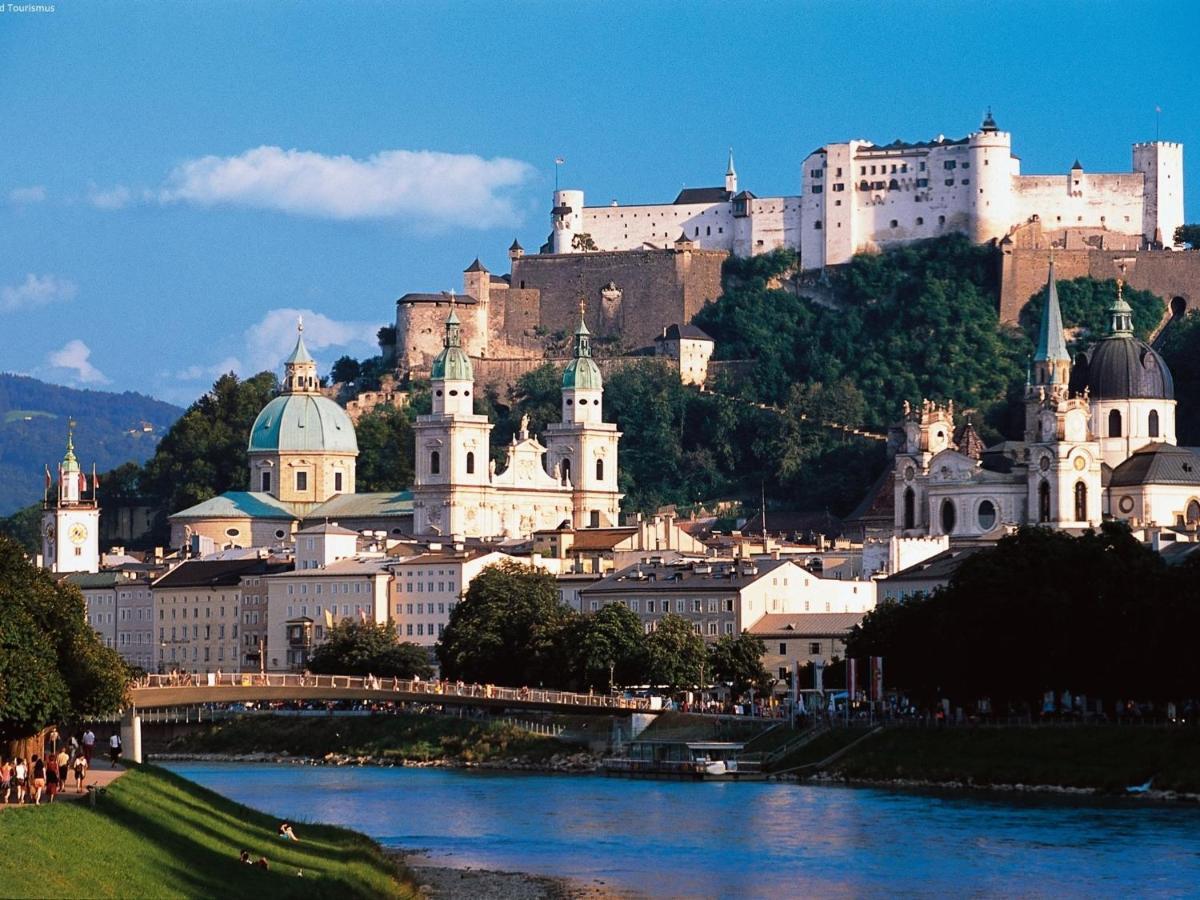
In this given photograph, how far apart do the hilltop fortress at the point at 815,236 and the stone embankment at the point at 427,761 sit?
226ft

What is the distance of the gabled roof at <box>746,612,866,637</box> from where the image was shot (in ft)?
343

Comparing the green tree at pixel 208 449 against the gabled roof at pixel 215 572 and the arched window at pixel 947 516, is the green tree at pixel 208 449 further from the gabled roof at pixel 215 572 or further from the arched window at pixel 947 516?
the arched window at pixel 947 516

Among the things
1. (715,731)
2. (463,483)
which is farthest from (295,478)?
(715,731)

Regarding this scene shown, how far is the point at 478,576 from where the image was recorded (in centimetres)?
10950

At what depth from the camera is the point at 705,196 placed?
573 ft

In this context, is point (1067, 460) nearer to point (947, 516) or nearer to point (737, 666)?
point (947, 516)

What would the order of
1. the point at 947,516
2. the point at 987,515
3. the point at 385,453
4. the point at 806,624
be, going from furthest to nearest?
1. the point at 385,453
2. the point at 947,516
3. the point at 987,515
4. the point at 806,624

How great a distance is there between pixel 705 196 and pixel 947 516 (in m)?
54.3

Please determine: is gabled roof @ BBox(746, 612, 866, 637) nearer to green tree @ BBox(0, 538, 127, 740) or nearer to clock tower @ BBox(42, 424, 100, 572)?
green tree @ BBox(0, 538, 127, 740)

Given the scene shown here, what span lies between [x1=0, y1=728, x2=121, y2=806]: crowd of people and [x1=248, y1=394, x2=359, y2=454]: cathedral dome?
318 feet

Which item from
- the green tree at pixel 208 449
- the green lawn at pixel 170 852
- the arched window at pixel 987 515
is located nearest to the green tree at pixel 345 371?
the green tree at pixel 208 449

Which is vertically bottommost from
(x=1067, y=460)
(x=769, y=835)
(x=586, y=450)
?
(x=769, y=835)

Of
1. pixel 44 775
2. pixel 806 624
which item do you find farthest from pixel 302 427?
pixel 44 775

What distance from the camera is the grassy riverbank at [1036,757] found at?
70312 mm
